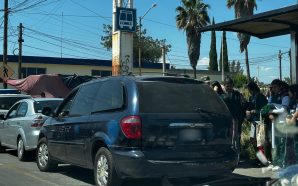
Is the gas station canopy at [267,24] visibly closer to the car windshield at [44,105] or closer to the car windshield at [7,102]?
the car windshield at [44,105]

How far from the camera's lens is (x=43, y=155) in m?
10.5

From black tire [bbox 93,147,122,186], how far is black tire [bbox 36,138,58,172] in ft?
7.85

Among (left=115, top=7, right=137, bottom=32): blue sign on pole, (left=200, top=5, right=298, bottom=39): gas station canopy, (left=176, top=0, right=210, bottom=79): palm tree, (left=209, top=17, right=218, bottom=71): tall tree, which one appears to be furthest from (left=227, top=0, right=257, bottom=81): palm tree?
(left=209, top=17, right=218, bottom=71): tall tree

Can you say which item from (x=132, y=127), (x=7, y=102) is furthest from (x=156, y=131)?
(x=7, y=102)

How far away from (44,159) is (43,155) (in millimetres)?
89

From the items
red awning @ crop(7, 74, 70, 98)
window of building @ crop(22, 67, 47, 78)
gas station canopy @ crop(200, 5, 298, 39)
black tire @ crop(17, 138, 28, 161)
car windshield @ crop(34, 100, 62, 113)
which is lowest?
black tire @ crop(17, 138, 28, 161)

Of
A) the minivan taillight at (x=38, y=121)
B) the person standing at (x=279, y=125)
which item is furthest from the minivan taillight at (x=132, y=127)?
the minivan taillight at (x=38, y=121)

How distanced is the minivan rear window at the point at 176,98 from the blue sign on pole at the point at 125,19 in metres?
6.82

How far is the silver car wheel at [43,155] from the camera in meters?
10.3

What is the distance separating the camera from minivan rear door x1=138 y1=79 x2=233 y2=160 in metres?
7.28

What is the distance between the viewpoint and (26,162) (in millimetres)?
12219

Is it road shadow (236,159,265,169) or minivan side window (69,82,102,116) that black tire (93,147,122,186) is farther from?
road shadow (236,159,265,169)

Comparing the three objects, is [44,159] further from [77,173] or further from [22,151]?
[22,151]

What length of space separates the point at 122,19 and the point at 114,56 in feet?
4.00
